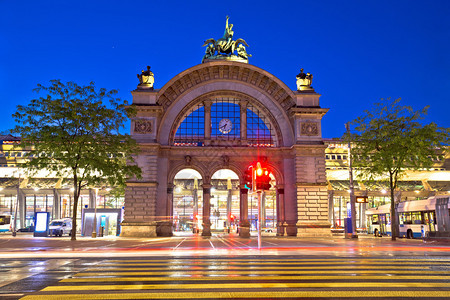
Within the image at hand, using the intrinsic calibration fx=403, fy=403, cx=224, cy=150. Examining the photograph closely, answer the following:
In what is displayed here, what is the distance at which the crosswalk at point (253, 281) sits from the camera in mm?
9305

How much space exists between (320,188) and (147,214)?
1958 centimetres

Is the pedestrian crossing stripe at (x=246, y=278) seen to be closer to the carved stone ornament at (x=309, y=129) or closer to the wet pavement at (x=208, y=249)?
the wet pavement at (x=208, y=249)

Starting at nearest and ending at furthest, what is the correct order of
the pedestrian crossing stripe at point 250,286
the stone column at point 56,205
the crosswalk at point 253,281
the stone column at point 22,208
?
the crosswalk at point 253,281 → the pedestrian crossing stripe at point 250,286 → the stone column at point 22,208 → the stone column at point 56,205

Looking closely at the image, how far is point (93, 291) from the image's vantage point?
9.68 m

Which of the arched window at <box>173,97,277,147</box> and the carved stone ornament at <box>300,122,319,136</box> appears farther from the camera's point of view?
the arched window at <box>173,97,277,147</box>

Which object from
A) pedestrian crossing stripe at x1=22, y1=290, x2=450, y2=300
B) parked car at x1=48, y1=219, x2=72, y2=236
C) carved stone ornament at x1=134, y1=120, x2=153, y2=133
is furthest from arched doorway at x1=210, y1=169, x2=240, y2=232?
pedestrian crossing stripe at x1=22, y1=290, x2=450, y2=300

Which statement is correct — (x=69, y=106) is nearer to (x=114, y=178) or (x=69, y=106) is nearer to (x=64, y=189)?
(x=114, y=178)

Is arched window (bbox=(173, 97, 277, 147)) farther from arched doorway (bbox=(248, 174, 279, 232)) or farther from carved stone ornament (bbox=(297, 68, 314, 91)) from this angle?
arched doorway (bbox=(248, 174, 279, 232))

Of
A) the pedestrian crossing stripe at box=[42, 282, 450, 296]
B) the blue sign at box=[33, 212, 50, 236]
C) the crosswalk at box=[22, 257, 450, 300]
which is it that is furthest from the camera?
the blue sign at box=[33, 212, 50, 236]

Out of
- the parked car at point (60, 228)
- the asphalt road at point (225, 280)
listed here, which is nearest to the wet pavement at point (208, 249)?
the asphalt road at point (225, 280)

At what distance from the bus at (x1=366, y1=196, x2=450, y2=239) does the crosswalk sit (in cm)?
2527

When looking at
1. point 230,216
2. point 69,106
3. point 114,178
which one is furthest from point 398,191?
point 69,106

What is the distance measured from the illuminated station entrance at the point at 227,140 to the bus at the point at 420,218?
8.66m

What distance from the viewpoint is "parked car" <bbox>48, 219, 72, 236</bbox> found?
55.4m
